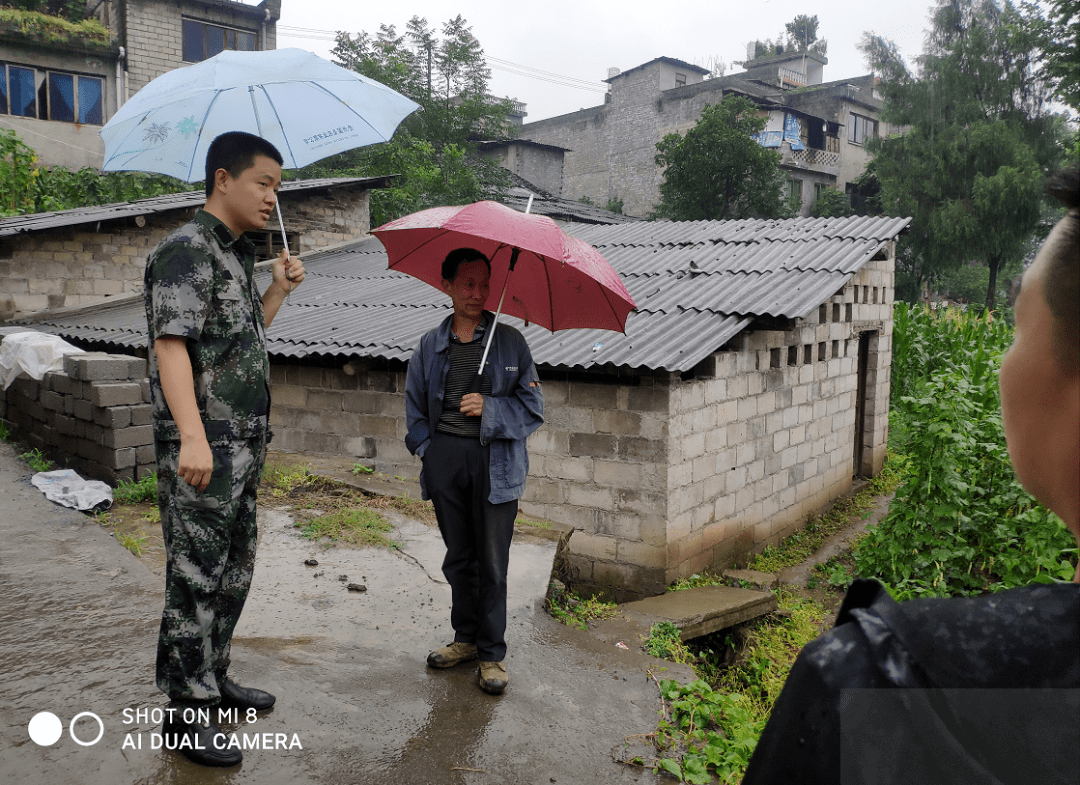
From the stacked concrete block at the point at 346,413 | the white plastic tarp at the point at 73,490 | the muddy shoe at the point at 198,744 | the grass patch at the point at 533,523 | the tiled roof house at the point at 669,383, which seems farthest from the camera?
the stacked concrete block at the point at 346,413

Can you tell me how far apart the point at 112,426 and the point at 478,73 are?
2555 centimetres

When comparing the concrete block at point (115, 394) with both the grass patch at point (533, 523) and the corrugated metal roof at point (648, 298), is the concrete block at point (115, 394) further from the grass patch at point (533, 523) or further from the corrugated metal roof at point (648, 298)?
the grass patch at point (533, 523)

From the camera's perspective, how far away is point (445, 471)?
338cm

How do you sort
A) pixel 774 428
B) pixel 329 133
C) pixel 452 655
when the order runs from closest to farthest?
pixel 329 133 → pixel 452 655 → pixel 774 428

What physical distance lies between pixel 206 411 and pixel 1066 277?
244cm

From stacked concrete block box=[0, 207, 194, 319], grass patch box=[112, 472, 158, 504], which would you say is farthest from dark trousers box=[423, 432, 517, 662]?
stacked concrete block box=[0, 207, 194, 319]

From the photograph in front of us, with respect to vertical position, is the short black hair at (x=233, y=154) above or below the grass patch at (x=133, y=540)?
above

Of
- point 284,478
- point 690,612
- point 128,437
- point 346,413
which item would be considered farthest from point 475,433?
point 346,413

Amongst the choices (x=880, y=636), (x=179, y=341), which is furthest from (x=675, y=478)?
(x=880, y=636)

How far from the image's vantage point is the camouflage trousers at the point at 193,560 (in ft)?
8.29

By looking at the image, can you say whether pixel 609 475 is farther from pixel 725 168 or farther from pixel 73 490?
pixel 725 168

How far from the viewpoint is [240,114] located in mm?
3162

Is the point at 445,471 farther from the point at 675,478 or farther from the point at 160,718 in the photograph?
the point at 675,478

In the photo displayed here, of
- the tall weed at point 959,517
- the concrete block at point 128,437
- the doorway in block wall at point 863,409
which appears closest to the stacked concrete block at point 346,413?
the concrete block at point 128,437
